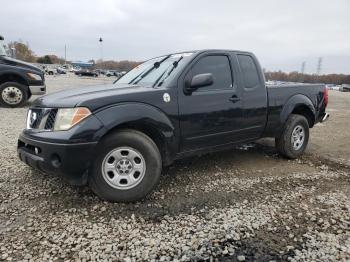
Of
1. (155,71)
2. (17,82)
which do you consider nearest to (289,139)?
(155,71)

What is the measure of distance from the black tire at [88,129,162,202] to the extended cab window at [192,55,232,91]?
1175 mm

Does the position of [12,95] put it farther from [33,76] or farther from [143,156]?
[143,156]

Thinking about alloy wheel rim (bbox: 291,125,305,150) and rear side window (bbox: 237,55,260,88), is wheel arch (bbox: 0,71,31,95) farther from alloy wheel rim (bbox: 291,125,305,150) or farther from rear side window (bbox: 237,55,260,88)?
alloy wheel rim (bbox: 291,125,305,150)

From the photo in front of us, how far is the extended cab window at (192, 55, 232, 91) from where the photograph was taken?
440cm

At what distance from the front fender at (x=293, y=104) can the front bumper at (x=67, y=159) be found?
11.0ft

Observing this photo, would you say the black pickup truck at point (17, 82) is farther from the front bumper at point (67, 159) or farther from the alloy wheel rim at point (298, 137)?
the alloy wheel rim at point (298, 137)

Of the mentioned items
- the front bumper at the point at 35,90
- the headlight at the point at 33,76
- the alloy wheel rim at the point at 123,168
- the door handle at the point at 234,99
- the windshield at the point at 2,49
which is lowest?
the alloy wheel rim at the point at 123,168

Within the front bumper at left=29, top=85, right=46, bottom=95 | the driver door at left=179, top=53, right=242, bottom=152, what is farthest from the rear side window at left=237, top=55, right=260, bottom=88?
the front bumper at left=29, top=85, right=46, bottom=95

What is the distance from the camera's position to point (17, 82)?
1043cm

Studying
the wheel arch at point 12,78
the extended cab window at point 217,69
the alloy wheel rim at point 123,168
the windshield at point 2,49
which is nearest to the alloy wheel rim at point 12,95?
the wheel arch at point 12,78

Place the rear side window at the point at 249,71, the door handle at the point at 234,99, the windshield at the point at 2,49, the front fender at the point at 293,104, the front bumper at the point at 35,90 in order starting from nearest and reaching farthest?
the door handle at the point at 234,99 → the rear side window at the point at 249,71 → the front fender at the point at 293,104 → the front bumper at the point at 35,90 → the windshield at the point at 2,49

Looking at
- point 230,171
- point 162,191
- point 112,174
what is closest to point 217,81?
point 230,171

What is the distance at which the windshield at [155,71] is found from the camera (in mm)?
4320

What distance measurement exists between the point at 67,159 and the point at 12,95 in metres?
8.19
